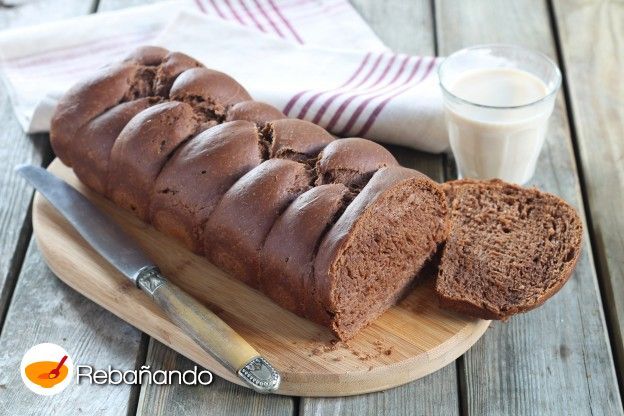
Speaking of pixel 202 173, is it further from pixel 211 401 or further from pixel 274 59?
pixel 274 59

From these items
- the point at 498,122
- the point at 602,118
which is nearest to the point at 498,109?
the point at 498,122

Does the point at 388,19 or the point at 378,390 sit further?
the point at 388,19

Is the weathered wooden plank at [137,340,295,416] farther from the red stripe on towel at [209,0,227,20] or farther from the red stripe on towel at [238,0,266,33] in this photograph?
the red stripe on towel at [209,0,227,20]

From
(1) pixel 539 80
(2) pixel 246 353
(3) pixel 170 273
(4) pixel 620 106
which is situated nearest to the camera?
(2) pixel 246 353

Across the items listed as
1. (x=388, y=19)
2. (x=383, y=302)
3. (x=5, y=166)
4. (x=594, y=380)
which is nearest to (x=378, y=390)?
(x=383, y=302)

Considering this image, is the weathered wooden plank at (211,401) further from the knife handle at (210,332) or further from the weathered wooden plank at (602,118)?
the weathered wooden plank at (602,118)

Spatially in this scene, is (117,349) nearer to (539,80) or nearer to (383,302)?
(383,302)

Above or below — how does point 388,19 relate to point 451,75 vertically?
below
